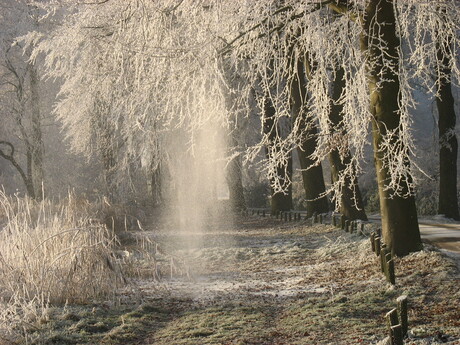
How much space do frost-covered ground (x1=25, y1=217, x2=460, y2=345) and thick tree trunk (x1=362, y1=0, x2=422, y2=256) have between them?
41 cm

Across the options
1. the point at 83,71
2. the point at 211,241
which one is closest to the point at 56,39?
the point at 83,71

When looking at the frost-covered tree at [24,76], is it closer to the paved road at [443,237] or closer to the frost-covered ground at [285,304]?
the frost-covered ground at [285,304]

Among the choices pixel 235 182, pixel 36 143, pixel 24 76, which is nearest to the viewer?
pixel 36 143

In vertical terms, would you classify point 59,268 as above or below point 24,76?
below

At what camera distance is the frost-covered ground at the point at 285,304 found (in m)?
7.64

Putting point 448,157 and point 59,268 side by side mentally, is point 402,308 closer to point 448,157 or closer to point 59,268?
point 59,268

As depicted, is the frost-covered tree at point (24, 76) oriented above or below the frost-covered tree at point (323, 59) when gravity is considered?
above

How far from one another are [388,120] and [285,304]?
328 centimetres

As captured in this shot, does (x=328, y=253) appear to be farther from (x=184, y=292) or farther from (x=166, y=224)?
(x=166, y=224)

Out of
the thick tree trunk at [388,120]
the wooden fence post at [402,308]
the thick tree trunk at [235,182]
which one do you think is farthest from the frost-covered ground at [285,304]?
the thick tree trunk at [235,182]

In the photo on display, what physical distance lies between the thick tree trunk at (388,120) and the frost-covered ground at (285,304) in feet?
1.34

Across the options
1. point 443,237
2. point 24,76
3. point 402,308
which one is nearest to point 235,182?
point 24,76

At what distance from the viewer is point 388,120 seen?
34.2 feet

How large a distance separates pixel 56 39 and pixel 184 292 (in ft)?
29.0
